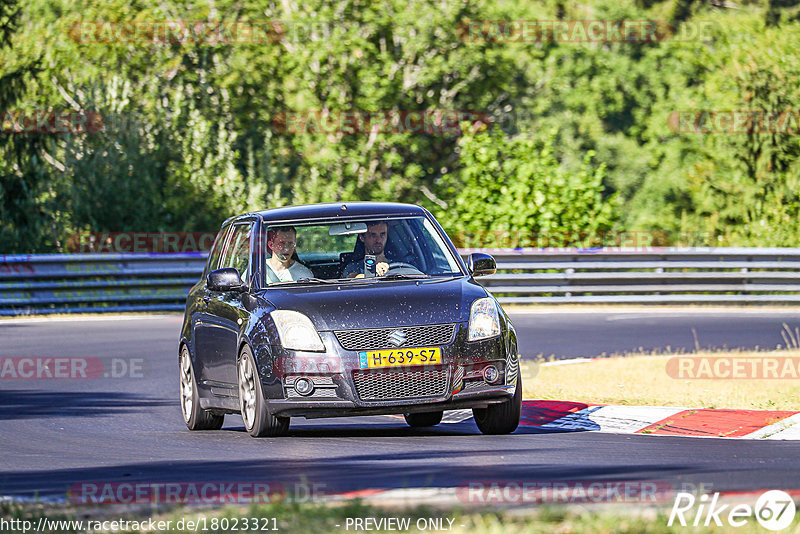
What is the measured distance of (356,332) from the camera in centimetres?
980

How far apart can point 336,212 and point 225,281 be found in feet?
3.45

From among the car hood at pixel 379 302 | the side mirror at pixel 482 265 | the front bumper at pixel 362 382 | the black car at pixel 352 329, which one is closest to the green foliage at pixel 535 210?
the black car at pixel 352 329

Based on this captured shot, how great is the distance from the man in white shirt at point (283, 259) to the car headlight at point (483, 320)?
139 centimetres

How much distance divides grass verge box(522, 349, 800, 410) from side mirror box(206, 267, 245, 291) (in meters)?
3.52

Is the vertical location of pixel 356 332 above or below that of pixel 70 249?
above

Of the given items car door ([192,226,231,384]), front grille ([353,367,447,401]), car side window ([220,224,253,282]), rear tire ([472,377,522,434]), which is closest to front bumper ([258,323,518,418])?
front grille ([353,367,447,401])

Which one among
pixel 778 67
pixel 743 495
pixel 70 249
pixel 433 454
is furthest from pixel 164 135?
pixel 743 495

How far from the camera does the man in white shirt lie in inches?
424

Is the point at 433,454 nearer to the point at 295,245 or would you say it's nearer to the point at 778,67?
the point at 295,245

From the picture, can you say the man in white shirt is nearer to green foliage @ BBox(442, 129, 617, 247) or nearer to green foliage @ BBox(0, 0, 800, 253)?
green foliage @ BBox(0, 0, 800, 253)

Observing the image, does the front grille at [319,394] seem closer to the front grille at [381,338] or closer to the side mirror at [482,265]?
the front grille at [381,338]

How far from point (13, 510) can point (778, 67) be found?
3518cm

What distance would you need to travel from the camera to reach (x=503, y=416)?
1039 centimetres

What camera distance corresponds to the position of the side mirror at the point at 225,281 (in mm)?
10711
